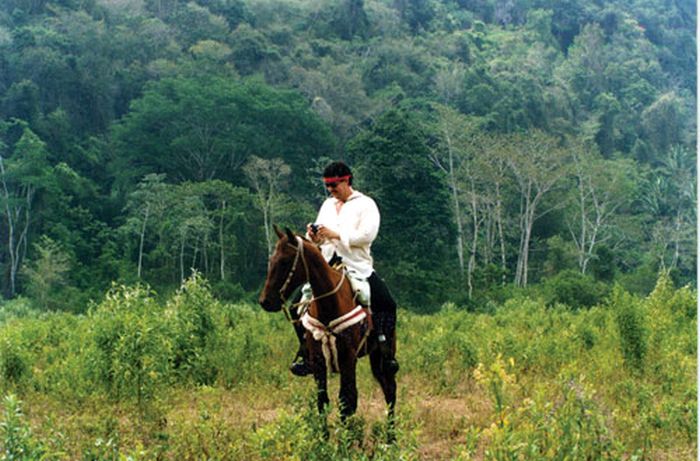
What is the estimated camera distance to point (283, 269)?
17.2 feet

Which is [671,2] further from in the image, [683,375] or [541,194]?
[683,375]

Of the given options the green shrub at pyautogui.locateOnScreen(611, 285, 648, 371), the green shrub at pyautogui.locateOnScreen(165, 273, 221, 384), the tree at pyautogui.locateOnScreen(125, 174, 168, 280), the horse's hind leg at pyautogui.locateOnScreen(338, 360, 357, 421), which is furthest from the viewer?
the tree at pyautogui.locateOnScreen(125, 174, 168, 280)

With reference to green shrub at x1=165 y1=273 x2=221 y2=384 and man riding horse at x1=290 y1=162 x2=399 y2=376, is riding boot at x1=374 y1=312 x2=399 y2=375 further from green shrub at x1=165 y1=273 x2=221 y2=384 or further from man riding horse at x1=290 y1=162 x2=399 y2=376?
green shrub at x1=165 y1=273 x2=221 y2=384

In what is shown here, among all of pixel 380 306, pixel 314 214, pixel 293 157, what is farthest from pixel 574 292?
pixel 380 306

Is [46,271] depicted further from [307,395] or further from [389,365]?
[389,365]

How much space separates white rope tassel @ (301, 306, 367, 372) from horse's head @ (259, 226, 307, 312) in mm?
366

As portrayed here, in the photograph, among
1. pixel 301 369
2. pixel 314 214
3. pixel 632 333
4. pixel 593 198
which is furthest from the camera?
pixel 593 198

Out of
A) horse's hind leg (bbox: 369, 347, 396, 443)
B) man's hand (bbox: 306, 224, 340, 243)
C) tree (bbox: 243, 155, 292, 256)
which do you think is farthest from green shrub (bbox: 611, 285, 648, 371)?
tree (bbox: 243, 155, 292, 256)

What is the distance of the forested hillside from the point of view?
104ft

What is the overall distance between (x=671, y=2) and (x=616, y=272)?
4901 centimetres

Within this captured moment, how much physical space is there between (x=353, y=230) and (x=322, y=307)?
56cm

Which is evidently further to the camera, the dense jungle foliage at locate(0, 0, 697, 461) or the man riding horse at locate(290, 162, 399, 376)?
the dense jungle foliage at locate(0, 0, 697, 461)

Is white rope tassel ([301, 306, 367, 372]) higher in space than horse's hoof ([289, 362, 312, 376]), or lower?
higher

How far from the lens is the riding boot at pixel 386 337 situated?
19.2ft
